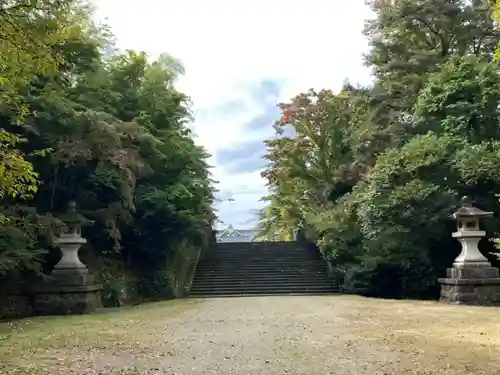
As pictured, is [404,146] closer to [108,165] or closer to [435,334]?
[108,165]

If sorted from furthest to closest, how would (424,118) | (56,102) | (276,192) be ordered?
1. (276,192)
2. (424,118)
3. (56,102)

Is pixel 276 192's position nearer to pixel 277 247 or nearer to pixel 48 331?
pixel 277 247

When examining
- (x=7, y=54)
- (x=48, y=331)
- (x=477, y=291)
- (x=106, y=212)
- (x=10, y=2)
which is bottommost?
(x=48, y=331)

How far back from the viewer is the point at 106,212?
13453 mm

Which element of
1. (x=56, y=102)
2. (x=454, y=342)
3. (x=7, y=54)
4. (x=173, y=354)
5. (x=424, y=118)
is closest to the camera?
(x=7, y=54)

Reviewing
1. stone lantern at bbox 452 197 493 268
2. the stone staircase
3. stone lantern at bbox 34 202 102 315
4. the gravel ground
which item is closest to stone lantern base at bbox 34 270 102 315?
stone lantern at bbox 34 202 102 315

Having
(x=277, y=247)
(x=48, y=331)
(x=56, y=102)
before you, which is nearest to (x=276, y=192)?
(x=277, y=247)

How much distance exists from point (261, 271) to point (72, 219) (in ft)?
27.8

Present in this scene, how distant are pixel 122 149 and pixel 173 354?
769 cm

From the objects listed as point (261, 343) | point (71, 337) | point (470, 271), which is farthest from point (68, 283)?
point (470, 271)

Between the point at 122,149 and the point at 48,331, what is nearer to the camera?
the point at 48,331

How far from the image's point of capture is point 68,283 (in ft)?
39.1

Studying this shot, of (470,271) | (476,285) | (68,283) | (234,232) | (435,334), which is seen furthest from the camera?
(234,232)

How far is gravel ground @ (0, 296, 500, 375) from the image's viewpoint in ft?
17.6
